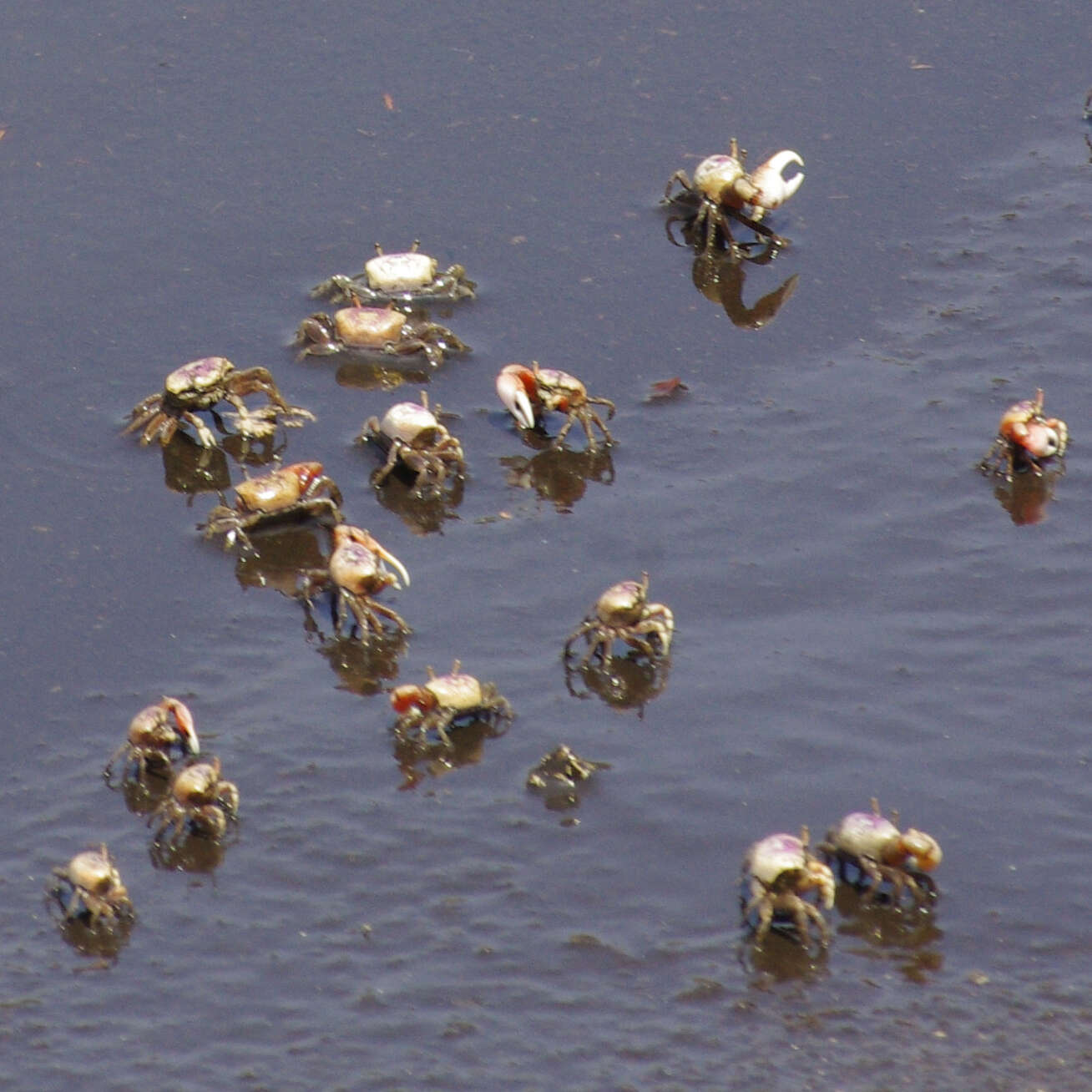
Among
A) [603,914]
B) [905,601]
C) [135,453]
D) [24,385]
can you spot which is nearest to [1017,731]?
[905,601]

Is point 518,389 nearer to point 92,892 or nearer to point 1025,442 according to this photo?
point 1025,442

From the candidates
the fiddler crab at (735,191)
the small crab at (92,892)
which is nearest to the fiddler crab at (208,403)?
the fiddler crab at (735,191)

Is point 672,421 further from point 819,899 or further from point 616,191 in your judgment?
→ point 819,899

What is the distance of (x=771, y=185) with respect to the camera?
522 inches

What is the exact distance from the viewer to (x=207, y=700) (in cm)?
1004

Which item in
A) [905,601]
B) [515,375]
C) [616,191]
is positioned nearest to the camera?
[905,601]

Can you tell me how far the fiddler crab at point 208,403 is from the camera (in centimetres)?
1160

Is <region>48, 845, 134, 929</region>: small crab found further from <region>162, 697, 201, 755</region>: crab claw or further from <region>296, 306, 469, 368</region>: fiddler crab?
<region>296, 306, 469, 368</region>: fiddler crab

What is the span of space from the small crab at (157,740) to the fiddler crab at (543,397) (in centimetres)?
301

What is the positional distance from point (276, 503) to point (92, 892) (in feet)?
9.39

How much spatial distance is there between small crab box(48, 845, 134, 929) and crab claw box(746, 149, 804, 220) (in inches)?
259

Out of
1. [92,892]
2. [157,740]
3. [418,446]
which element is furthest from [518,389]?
[92,892]

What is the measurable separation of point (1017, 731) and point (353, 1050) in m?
3.64

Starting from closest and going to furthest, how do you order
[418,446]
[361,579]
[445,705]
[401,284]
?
[445,705]
[361,579]
[418,446]
[401,284]
